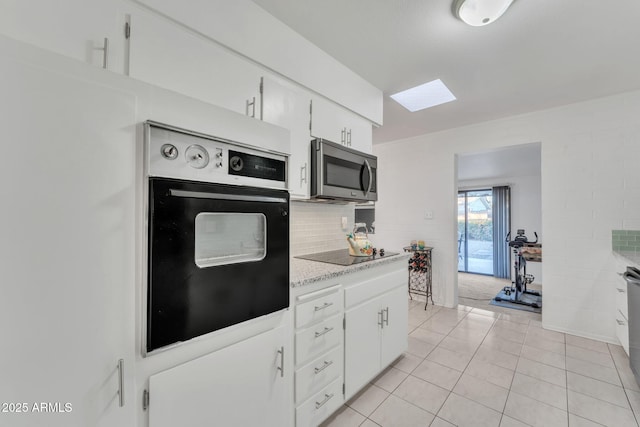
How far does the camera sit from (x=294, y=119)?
1.79 m

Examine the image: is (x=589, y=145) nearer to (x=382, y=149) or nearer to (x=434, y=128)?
(x=434, y=128)

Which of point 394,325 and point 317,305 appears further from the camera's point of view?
point 394,325

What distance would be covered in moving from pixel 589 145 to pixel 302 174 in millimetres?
3099

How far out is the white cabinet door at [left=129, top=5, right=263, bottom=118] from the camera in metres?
1.13

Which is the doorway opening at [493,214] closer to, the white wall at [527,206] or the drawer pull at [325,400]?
the white wall at [527,206]

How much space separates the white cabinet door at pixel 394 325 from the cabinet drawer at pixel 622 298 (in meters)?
1.95

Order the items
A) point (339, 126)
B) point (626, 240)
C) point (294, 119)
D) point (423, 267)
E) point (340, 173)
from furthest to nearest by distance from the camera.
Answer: point (423, 267) → point (626, 240) → point (339, 126) → point (340, 173) → point (294, 119)

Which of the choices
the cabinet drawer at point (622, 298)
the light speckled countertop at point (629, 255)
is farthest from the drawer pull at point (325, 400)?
the cabinet drawer at point (622, 298)

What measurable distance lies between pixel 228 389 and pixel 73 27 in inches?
56.8

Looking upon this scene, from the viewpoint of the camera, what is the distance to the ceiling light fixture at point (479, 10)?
1.44 meters

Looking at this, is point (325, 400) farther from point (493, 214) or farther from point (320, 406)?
point (493, 214)

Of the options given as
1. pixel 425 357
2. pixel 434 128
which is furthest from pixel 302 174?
pixel 434 128

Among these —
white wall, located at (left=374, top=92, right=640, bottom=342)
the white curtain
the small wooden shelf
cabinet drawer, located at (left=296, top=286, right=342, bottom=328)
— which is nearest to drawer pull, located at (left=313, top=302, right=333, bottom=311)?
cabinet drawer, located at (left=296, top=286, right=342, bottom=328)

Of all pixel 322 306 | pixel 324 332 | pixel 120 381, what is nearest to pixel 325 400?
pixel 324 332
